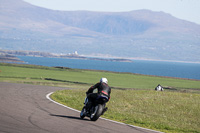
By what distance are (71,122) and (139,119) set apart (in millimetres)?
4007

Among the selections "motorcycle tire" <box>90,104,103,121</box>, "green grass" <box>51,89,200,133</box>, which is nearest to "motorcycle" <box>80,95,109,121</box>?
"motorcycle tire" <box>90,104,103,121</box>

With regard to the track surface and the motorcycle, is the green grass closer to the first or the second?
the motorcycle

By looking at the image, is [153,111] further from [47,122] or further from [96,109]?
[47,122]

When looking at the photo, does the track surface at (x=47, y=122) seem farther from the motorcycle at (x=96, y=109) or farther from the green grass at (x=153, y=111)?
the green grass at (x=153, y=111)

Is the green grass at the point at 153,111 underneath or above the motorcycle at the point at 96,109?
underneath

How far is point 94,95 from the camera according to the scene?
1855cm

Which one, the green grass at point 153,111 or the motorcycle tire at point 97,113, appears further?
the green grass at point 153,111

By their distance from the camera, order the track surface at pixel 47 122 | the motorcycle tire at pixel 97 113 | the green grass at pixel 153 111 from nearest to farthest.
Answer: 1. the track surface at pixel 47 122
2. the motorcycle tire at pixel 97 113
3. the green grass at pixel 153 111

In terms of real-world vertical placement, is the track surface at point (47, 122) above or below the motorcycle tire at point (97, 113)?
below

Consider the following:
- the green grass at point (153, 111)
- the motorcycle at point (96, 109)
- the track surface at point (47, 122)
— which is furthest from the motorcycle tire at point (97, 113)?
the green grass at point (153, 111)

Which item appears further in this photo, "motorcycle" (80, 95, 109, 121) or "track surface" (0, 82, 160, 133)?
"motorcycle" (80, 95, 109, 121)

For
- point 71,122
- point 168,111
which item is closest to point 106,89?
point 71,122

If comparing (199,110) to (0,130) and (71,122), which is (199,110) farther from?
(0,130)

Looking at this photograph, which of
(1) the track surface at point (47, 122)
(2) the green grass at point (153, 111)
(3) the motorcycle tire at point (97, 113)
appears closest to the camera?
(1) the track surface at point (47, 122)
